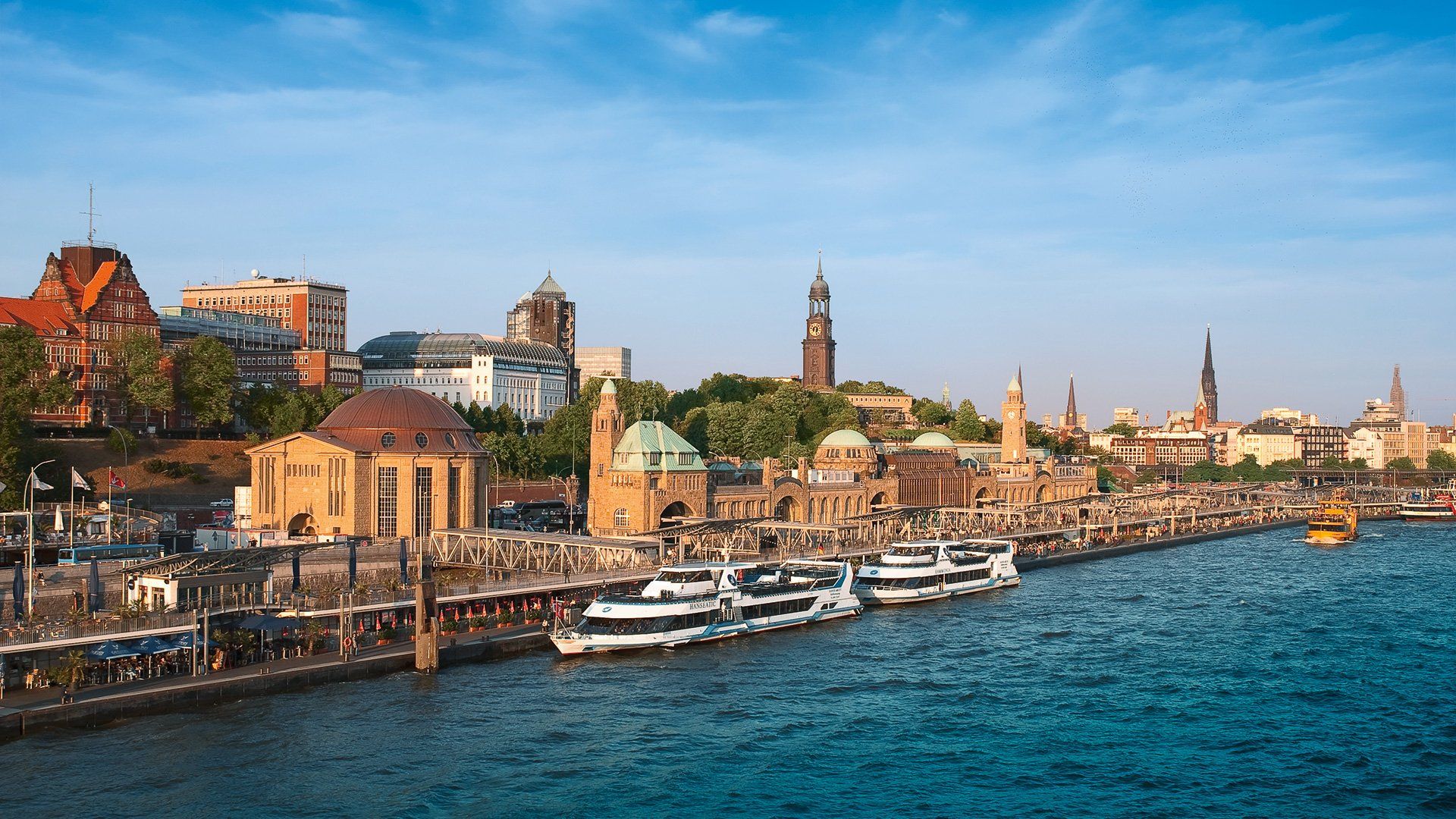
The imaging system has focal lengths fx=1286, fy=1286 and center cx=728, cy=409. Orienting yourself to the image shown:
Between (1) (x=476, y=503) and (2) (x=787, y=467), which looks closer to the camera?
(1) (x=476, y=503)

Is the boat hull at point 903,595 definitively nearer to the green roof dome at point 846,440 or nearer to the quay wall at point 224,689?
the quay wall at point 224,689

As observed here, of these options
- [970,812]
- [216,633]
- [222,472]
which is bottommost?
[970,812]

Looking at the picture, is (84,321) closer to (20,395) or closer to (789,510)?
(20,395)

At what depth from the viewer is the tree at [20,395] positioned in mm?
99688

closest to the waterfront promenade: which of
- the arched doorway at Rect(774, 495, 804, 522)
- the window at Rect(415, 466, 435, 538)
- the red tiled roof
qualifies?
the window at Rect(415, 466, 435, 538)

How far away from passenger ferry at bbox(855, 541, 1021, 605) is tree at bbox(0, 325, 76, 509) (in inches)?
2545

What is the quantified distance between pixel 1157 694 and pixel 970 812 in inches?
854

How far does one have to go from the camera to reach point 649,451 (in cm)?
10656

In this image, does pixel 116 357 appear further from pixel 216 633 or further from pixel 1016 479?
pixel 1016 479

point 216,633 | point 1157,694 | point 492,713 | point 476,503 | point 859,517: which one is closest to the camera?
point 492,713

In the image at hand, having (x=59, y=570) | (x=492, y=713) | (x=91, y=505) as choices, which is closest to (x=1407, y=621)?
(x=492, y=713)

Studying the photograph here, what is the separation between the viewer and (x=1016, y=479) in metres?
174

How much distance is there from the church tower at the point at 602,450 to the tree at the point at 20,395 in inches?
1734

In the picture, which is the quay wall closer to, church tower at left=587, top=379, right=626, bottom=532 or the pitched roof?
church tower at left=587, top=379, right=626, bottom=532
